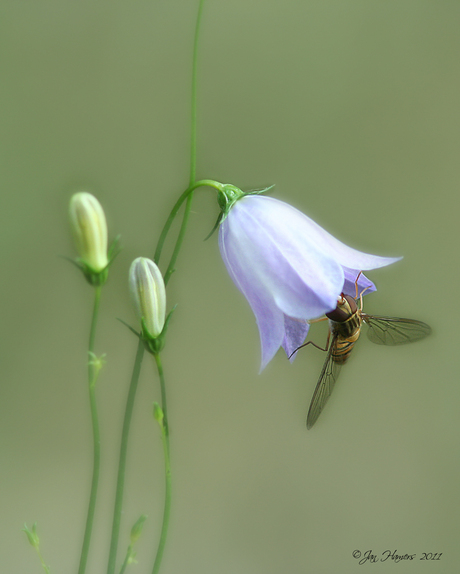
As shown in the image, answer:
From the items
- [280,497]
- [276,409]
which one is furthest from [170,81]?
[280,497]

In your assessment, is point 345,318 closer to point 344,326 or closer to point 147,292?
point 344,326

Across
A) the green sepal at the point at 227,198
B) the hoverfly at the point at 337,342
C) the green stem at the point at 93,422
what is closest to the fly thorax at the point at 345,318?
the hoverfly at the point at 337,342

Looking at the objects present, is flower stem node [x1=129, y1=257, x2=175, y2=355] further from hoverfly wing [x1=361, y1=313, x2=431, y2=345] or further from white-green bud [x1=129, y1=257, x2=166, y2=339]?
hoverfly wing [x1=361, y1=313, x2=431, y2=345]

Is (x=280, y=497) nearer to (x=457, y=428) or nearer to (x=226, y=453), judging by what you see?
(x=226, y=453)

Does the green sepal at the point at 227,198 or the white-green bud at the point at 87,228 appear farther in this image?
the green sepal at the point at 227,198

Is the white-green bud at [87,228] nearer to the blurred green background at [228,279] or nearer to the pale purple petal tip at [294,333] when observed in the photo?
the pale purple petal tip at [294,333]

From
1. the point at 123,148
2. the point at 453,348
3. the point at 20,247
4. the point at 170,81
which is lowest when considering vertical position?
the point at 453,348

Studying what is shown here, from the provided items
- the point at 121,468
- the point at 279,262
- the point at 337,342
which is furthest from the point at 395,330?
the point at 121,468
